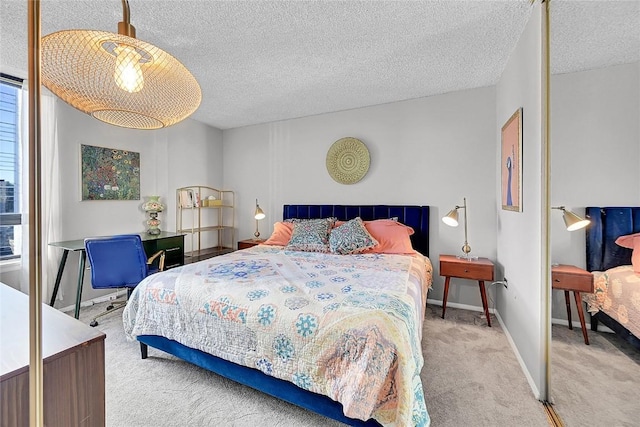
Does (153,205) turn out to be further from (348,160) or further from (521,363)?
(521,363)

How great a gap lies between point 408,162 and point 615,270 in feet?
7.48

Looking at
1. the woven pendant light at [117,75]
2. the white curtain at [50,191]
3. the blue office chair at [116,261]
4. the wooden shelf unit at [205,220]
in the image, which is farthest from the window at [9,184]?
the wooden shelf unit at [205,220]

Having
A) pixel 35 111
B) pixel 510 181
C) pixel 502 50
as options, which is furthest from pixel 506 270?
pixel 35 111

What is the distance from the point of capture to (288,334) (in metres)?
1.46

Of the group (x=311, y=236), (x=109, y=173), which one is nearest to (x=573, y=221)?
(x=311, y=236)

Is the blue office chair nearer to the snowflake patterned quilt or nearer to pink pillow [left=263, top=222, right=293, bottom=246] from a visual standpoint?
the snowflake patterned quilt

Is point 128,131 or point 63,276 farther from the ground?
point 128,131

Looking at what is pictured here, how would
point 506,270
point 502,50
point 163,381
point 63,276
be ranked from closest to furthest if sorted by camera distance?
point 163,381, point 502,50, point 506,270, point 63,276

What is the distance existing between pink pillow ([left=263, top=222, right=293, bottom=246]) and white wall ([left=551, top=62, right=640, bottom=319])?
2.58 metres

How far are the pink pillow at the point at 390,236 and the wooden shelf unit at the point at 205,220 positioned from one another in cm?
239

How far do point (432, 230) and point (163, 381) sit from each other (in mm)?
2974

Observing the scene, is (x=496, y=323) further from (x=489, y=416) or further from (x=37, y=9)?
(x=37, y=9)

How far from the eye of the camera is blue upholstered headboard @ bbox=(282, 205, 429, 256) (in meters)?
3.27

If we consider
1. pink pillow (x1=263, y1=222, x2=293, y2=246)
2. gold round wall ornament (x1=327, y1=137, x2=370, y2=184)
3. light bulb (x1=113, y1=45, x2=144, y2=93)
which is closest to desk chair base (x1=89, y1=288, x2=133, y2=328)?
pink pillow (x1=263, y1=222, x2=293, y2=246)
